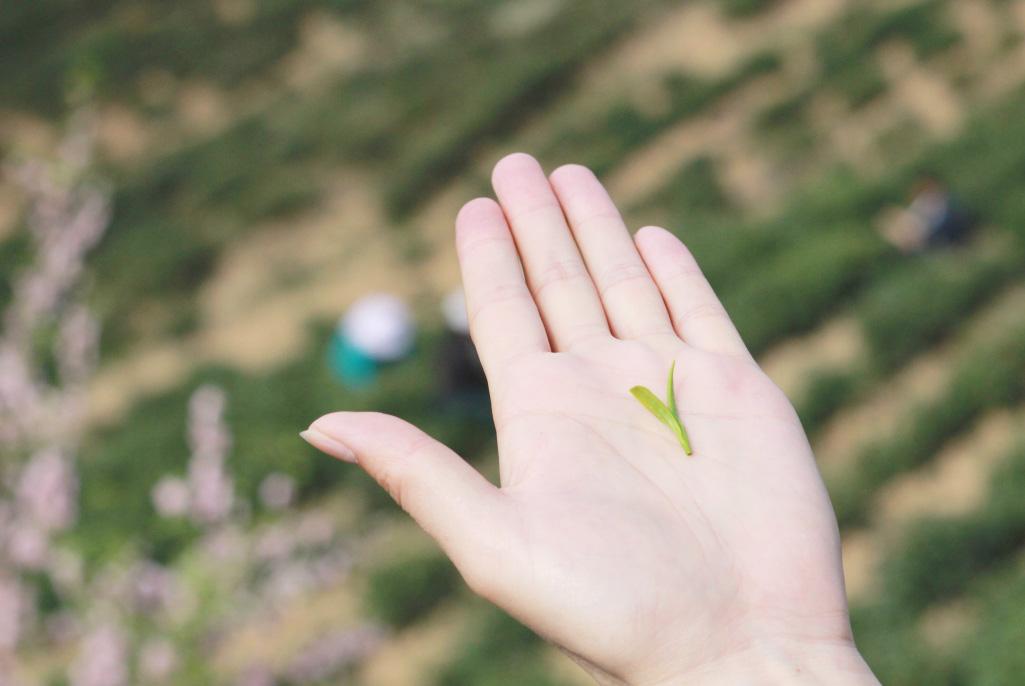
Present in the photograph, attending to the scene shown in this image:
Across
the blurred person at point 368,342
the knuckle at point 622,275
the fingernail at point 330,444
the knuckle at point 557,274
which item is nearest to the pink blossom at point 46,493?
the fingernail at point 330,444

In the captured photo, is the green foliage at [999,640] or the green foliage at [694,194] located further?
the green foliage at [694,194]

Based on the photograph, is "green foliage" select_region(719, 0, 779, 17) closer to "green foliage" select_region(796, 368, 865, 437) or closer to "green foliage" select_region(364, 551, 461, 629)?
"green foliage" select_region(796, 368, 865, 437)

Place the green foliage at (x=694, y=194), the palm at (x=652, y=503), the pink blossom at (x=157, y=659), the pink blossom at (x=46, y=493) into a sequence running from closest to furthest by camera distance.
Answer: the palm at (x=652, y=503) → the pink blossom at (x=157, y=659) → the pink blossom at (x=46, y=493) → the green foliage at (x=694, y=194)

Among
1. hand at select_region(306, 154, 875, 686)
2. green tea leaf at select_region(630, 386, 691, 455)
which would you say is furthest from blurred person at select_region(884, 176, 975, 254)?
green tea leaf at select_region(630, 386, 691, 455)

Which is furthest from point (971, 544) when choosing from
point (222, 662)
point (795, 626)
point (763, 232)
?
point (222, 662)

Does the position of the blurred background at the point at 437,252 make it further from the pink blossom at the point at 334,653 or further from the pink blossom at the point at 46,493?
the pink blossom at the point at 46,493

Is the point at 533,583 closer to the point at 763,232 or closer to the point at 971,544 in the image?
the point at 971,544
